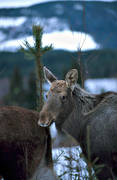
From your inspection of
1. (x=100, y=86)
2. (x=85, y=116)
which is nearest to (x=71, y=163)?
(x=85, y=116)

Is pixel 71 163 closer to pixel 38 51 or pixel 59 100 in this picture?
pixel 59 100

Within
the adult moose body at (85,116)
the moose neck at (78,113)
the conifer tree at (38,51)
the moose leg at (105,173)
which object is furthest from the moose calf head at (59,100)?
the moose leg at (105,173)

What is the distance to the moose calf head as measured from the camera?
4.84m

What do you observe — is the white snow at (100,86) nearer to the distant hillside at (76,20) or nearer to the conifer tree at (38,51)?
the distant hillside at (76,20)

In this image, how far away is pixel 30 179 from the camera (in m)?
4.37

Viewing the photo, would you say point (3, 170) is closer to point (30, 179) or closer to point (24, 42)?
point (30, 179)

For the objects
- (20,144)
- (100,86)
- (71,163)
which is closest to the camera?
(20,144)

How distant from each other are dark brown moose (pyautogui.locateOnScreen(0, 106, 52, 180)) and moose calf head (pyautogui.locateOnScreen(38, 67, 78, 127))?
226 mm

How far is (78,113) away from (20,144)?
1.47 metres

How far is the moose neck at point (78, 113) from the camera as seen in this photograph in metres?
5.36

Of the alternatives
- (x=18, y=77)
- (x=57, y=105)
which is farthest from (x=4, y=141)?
(x=18, y=77)

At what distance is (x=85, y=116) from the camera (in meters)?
5.36

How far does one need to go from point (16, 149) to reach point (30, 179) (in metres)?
0.50

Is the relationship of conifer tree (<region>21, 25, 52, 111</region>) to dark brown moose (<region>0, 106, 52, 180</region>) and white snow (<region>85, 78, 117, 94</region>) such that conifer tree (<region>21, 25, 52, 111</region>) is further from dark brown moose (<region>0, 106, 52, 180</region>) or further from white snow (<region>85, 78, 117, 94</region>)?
white snow (<region>85, 78, 117, 94</region>)
